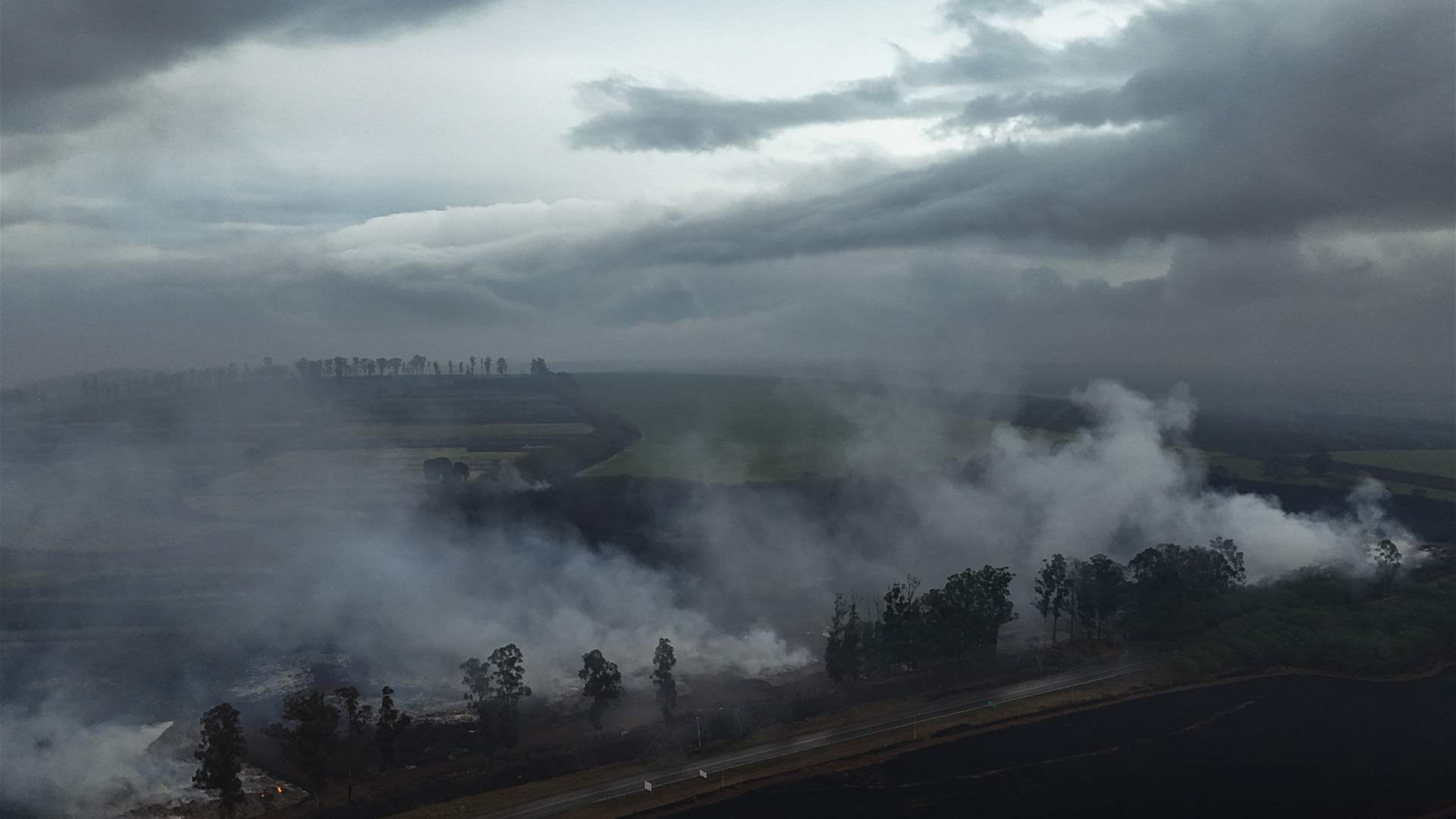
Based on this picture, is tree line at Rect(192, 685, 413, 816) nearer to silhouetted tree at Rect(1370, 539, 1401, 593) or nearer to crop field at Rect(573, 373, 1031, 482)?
crop field at Rect(573, 373, 1031, 482)

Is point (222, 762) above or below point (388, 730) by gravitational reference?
above

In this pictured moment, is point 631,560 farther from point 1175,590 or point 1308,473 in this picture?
point 1308,473

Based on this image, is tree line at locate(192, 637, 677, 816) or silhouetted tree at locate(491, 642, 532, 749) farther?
silhouetted tree at locate(491, 642, 532, 749)

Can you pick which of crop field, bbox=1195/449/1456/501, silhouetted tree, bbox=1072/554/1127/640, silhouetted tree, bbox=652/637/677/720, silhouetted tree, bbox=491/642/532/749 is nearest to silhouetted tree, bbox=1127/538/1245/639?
silhouetted tree, bbox=1072/554/1127/640

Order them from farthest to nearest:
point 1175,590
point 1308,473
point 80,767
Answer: point 1308,473 < point 1175,590 < point 80,767

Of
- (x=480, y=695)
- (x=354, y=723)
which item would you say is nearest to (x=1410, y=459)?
(x=480, y=695)

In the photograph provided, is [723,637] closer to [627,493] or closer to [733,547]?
[733,547]

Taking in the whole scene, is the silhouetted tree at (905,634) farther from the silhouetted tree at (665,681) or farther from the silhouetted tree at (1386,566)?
the silhouetted tree at (1386,566)
